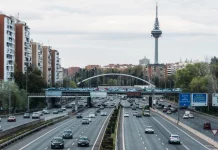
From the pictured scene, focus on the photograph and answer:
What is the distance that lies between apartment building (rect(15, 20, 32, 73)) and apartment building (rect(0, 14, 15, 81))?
40.3 feet

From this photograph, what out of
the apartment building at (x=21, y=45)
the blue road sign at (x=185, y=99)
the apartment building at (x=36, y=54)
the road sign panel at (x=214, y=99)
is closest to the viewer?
the road sign panel at (x=214, y=99)

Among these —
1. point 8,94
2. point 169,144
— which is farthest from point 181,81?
point 169,144

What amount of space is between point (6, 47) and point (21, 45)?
17.5 metres

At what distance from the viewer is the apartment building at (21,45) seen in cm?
15625

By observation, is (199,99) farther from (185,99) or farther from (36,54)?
(36,54)

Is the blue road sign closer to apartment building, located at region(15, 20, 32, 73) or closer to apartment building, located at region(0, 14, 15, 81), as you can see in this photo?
apartment building, located at region(0, 14, 15, 81)

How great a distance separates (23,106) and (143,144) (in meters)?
83.2

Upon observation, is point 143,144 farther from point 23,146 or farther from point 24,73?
point 24,73

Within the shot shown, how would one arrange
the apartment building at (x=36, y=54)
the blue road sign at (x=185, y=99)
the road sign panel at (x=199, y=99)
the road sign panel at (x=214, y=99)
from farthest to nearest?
the apartment building at (x=36, y=54)
the blue road sign at (x=185, y=99)
the road sign panel at (x=199, y=99)
the road sign panel at (x=214, y=99)

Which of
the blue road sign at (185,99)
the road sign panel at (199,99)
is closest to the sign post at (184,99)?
the blue road sign at (185,99)

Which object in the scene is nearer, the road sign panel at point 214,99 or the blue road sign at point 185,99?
the road sign panel at point 214,99

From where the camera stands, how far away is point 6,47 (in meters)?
140

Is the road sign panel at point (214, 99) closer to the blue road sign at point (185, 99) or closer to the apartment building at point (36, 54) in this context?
the blue road sign at point (185, 99)

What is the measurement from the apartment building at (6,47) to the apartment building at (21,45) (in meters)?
12.3
